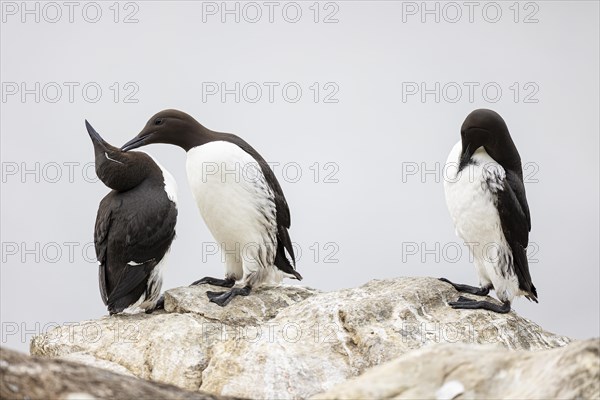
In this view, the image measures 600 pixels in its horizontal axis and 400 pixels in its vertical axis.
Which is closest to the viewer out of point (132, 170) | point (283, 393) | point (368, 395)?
point (368, 395)

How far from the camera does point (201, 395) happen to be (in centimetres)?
582

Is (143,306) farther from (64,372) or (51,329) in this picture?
(64,372)

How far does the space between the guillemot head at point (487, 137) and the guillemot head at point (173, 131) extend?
3.19 m

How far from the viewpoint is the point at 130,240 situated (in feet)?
37.3

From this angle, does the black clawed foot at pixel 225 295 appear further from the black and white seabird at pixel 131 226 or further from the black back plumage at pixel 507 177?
the black back plumage at pixel 507 177

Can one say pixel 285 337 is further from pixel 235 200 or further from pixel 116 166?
pixel 116 166

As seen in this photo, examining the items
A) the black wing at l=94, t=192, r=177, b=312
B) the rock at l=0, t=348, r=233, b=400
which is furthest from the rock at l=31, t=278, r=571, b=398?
the rock at l=0, t=348, r=233, b=400

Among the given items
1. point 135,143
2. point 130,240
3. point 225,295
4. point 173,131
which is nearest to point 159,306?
point 225,295

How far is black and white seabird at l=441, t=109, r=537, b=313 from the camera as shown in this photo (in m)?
11.2

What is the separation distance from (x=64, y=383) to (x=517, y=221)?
705cm

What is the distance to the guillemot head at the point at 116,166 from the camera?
450 inches

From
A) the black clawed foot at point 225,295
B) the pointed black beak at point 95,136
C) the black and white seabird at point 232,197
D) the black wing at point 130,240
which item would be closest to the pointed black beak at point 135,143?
the black and white seabird at point 232,197

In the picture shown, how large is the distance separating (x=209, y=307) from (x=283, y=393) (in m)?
2.51

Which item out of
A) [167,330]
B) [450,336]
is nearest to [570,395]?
[450,336]
